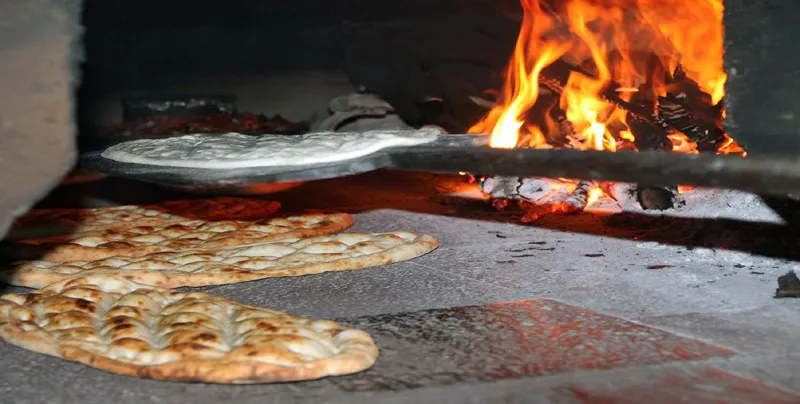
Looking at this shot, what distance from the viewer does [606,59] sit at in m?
4.55

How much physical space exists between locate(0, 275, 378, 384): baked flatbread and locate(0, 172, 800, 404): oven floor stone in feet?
0.13

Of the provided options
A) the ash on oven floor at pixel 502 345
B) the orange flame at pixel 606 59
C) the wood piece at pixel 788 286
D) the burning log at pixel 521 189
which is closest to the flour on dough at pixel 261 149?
→ the ash on oven floor at pixel 502 345

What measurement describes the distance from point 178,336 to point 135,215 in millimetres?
2245

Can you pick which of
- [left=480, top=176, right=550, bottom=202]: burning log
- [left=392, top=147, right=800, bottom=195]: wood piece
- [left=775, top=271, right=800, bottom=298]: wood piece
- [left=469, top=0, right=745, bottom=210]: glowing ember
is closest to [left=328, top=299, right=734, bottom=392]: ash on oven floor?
[left=392, top=147, right=800, bottom=195]: wood piece

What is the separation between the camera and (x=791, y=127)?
9.22 ft

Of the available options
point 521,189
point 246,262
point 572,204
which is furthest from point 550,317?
point 521,189

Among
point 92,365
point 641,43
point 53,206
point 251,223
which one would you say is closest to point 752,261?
point 641,43

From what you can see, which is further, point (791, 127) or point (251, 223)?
point (251, 223)

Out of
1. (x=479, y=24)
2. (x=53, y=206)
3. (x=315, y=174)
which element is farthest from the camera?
(x=479, y=24)

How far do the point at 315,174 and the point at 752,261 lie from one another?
160cm

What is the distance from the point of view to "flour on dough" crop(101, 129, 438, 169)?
10.9ft

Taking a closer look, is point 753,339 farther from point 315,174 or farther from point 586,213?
point 586,213

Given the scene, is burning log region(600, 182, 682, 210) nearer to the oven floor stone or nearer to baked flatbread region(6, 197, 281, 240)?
the oven floor stone

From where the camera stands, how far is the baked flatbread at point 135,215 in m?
4.11
